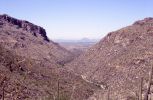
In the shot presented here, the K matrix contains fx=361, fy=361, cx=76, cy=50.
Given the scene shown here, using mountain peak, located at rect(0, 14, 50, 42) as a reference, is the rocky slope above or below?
below

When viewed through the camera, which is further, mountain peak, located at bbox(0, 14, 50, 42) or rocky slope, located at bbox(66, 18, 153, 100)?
mountain peak, located at bbox(0, 14, 50, 42)

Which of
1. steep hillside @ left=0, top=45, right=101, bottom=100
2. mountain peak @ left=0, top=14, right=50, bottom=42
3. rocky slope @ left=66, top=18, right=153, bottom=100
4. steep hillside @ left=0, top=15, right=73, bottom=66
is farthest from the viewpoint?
mountain peak @ left=0, top=14, right=50, bottom=42

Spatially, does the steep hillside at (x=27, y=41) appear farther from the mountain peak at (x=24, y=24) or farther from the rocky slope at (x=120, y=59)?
the rocky slope at (x=120, y=59)

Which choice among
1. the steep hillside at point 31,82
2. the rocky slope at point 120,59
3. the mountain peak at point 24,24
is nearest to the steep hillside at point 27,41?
the mountain peak at point 24,24

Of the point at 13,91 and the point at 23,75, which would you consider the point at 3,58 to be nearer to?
the point at 23,75

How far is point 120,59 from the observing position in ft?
267

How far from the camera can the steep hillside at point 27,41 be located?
344 ft

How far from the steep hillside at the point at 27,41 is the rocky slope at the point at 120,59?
9770 mm

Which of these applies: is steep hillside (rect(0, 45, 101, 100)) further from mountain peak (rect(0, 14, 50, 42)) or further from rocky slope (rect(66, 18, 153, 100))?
mountain peak (rect(0, 14, 50, 42))

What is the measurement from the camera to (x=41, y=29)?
166 meters

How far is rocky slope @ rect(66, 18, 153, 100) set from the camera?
68375mm

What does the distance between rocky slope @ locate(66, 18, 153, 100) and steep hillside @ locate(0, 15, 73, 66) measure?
9.77 metres

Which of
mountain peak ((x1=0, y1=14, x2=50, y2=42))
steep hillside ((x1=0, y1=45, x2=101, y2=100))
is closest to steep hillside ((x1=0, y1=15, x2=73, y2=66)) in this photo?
mountain peak ((x1=0, y1=14, x2=50, y2=42))

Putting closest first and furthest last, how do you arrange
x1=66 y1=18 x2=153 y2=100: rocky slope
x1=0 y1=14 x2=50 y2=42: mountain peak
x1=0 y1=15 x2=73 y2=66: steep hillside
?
x1=66 y1=18 x2=153 y2=100: rocky slope
x1=0 y1=15 x2=73 y2=66: steep hillside
x1=0 y1=14 x2=50 y2=42: mountain peak
